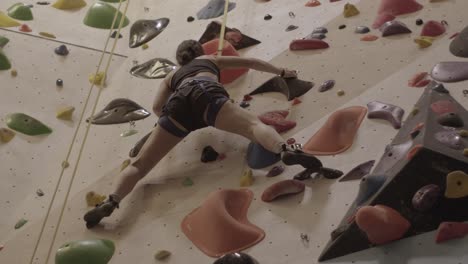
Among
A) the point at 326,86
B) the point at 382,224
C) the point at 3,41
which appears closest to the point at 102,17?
the point at 3,41

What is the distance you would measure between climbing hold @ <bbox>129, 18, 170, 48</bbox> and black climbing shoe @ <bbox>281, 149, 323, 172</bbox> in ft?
4.32

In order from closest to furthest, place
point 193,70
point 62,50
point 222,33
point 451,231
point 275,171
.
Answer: point 451,231 → point 275,171 → point 193,70 → point 222,33 → point 62,50

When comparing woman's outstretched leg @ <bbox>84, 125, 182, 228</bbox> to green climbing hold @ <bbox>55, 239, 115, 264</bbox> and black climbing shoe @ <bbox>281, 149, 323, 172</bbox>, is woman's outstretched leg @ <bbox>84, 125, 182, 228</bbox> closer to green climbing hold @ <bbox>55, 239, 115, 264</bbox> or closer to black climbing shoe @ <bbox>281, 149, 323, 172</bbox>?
green climbing hold @ <bbox>55, 239, 115, 264</bbox>

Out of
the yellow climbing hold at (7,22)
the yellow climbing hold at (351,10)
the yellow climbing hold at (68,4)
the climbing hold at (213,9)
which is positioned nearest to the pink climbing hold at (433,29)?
the yellow climbing hold at (351,10)

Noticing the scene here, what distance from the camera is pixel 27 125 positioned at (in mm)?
2633

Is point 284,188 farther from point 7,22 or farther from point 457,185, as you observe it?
point 7,22

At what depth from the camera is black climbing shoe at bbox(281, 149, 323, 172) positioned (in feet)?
6.57

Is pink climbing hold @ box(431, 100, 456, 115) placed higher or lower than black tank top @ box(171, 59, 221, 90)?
lower

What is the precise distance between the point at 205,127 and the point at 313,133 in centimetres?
42

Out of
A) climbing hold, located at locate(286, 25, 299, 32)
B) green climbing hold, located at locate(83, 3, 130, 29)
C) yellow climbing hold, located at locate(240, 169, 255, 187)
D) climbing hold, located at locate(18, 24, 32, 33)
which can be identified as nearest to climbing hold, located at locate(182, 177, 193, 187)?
yellow climbing hold, located at locate(240, 169, 255, 187)

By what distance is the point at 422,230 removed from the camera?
1.73 meters

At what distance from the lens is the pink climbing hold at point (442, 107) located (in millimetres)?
1984

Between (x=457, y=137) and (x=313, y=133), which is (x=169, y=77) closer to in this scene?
(x=313, y=133)

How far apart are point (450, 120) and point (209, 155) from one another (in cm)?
83
